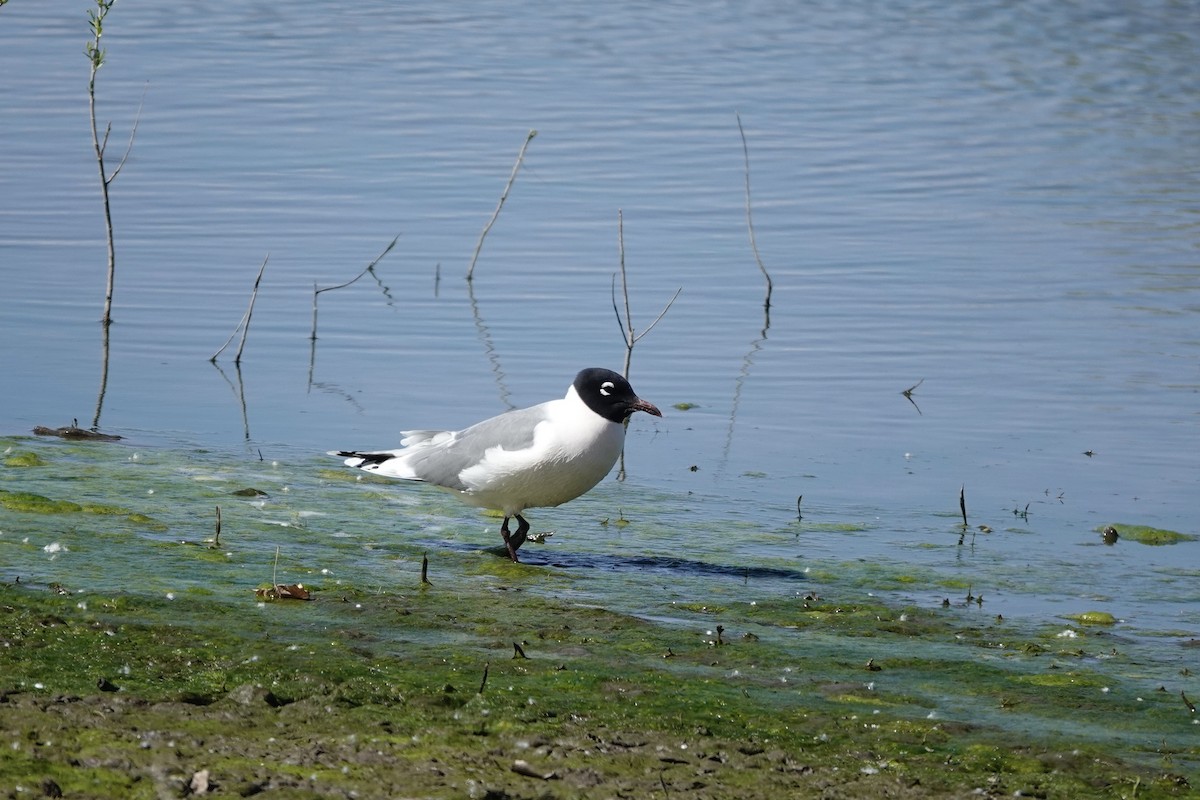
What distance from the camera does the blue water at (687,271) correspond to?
12.5m

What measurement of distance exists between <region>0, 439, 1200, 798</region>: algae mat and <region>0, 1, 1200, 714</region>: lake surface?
1.84ft

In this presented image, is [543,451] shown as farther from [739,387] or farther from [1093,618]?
[739,387]

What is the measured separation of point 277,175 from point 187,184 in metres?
1.14

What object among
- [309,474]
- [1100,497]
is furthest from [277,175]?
[1100,497]

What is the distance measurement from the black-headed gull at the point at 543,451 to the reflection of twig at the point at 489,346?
3.82 m

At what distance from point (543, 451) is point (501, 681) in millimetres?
2697

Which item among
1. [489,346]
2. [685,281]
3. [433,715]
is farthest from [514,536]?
[685,281]

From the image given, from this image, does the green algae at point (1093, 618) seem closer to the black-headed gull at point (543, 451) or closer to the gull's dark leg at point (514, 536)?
the black-headed gull at point (543, 451)

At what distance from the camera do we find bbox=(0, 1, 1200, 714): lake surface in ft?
38.7

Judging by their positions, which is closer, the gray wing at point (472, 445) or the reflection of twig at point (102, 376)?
the gray wing at point (472, 445)

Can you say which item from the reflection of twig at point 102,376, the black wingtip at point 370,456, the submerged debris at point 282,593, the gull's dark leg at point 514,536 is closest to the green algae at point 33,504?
the black wingtip at point 370,456

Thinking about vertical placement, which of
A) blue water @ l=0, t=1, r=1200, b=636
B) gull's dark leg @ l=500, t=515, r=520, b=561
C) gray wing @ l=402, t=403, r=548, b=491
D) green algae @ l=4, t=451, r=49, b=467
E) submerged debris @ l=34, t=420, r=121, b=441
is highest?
gray wing @ l=402, t=403, r=548, b=491

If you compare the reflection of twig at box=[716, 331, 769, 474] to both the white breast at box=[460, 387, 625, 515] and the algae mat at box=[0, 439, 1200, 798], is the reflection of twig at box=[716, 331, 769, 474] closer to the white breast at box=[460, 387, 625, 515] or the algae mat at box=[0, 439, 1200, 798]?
the white breast at box=[460, 387, 625, 515]

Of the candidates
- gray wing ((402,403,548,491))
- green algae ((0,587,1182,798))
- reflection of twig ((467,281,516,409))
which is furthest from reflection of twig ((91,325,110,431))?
green algae ((0,587,1182,798))
